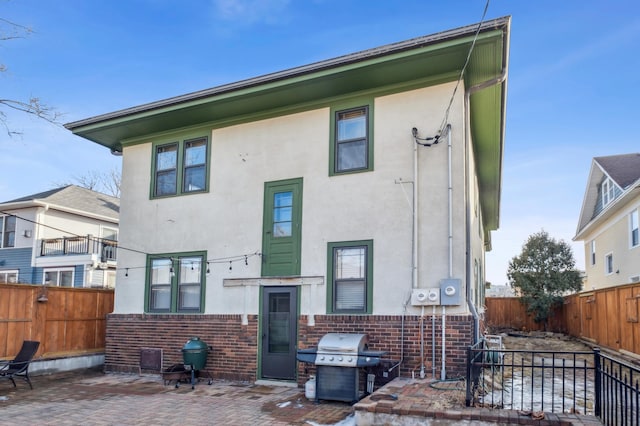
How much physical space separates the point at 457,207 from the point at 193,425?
5.23m

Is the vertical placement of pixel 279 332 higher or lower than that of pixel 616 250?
lower

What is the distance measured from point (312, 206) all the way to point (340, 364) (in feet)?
10.2

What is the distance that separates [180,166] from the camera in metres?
11.3

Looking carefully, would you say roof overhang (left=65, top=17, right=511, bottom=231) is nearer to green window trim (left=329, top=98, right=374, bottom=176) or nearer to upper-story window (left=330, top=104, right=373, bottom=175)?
green window trim (left=329, top=98, right=374, bottom=176)

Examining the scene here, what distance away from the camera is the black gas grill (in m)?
7.66

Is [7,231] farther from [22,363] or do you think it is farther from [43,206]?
[22,363]

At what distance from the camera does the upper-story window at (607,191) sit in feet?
67.5

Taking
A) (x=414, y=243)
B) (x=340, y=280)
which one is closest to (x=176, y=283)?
(x=340, y=280)

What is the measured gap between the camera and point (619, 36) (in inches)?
424

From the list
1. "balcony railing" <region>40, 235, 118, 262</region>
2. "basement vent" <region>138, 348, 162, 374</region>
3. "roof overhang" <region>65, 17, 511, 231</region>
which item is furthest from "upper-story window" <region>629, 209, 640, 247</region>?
"balcony railing" <region>40, 235, 118, 262</region>

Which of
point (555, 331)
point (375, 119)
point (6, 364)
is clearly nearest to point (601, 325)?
point (555, 331)

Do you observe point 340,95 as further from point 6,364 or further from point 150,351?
point 6,364

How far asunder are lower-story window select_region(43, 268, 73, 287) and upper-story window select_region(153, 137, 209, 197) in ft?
40.7

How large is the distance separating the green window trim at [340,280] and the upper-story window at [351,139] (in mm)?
1372
